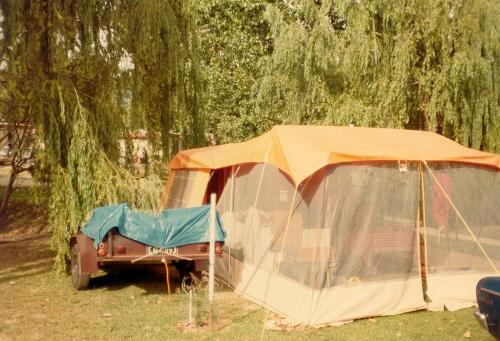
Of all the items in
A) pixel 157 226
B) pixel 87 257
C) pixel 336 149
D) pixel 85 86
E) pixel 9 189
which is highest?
pixel 85 86

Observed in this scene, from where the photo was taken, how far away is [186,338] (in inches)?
251

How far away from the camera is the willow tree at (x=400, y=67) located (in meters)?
13.5

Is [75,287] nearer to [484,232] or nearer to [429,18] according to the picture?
[484,232]

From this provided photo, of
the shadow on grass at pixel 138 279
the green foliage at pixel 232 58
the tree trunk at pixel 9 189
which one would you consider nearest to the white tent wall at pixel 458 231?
the shadow on grass at pixel 138 279

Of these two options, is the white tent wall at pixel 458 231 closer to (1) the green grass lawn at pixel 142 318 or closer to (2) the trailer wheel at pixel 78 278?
(1) the green grass lawn at pixel 142 318

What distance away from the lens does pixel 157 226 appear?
7.94 m

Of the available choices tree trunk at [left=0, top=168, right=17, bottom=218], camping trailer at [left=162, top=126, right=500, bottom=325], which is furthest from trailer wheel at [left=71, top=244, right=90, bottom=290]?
tree trunk at [left=0, top=168, right=17, bottom=218]

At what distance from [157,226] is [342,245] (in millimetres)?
2709

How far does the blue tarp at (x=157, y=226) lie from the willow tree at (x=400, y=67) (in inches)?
292

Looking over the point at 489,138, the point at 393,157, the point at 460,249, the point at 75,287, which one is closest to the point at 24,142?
the point at 75,287

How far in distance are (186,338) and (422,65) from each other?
A: 35.2 feet

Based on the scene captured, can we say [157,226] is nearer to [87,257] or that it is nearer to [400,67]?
[87,257]

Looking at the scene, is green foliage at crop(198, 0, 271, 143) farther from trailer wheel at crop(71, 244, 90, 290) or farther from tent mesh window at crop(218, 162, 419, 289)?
tent mesh window at crop(218, 162, 419, 289)

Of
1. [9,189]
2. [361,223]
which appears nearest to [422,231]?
[361,223]
